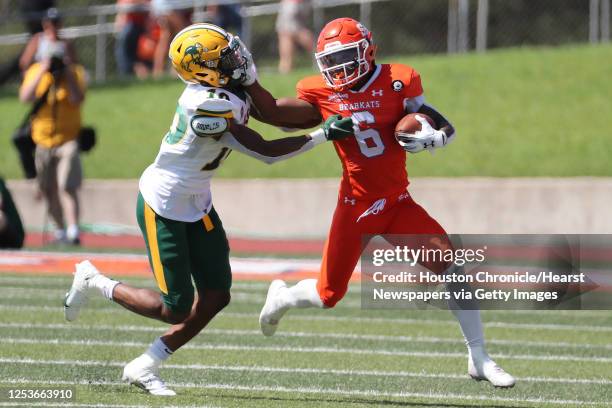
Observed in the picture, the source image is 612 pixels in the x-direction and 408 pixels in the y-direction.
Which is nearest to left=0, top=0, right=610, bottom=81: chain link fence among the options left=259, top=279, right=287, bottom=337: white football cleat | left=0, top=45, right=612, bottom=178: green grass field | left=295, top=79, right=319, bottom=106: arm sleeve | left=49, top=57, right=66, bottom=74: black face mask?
left=0, top=45, right=612, bottom=178: green grass field

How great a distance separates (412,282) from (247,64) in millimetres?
1561

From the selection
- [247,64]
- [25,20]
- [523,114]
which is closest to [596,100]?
[523,114]

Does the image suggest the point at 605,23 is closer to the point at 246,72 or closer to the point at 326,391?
the point at 246,72

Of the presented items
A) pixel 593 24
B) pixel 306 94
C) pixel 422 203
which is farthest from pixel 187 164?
pixel 593 24

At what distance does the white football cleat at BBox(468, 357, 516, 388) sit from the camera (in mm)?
5992

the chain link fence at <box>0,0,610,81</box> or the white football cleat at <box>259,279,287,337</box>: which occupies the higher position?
the white football cleat at <box>259,279,287,337</box>

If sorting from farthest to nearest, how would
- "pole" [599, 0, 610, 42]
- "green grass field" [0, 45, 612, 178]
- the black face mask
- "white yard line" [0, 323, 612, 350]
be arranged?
"pole" [599, 0, 610, 42] → "green grass field" [0, 45, 612, 178] → the black face mask → "white yard line" [0, 323, 612, 350]

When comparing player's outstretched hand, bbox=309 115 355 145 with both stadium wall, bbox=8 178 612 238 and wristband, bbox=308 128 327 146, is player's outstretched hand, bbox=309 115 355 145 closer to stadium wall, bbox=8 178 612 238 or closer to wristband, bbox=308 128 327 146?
wristband, bbox=308 128 327 146

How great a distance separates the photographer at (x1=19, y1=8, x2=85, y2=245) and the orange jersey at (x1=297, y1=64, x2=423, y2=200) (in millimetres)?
6133

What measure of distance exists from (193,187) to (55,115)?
6515 millimetres

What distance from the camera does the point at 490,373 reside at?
607cm

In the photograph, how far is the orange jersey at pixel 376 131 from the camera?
21.5 feet

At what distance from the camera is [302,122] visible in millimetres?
6754

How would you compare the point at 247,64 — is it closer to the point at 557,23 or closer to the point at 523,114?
the point at 523,114
